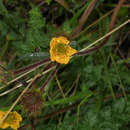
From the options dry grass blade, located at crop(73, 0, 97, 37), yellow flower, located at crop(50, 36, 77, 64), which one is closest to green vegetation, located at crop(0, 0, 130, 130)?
dry grass blade, located at crop(73, 0, 97, 37)

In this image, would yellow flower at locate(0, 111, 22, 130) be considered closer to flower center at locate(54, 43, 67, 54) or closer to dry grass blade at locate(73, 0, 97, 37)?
flower center at locate(54, 43, 67, 54)

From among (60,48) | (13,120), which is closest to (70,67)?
(60,48)

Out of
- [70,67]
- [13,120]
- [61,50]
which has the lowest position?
[13,120]

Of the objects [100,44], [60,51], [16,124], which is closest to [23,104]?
[16,124]

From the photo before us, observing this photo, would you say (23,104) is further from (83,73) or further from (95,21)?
(95,21)

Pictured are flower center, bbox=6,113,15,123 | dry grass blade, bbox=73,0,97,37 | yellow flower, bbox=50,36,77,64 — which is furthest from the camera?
dry grass blade, bbox=73,0,97,37

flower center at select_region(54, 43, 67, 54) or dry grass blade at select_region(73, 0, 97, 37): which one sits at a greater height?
dry grass blade at select_region(73, 0, 97, 37)

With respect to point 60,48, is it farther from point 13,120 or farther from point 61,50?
point 13,120

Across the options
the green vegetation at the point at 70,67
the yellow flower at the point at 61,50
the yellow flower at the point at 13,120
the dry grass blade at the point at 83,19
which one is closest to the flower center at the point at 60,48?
the yellow flower at the point at 61,50
